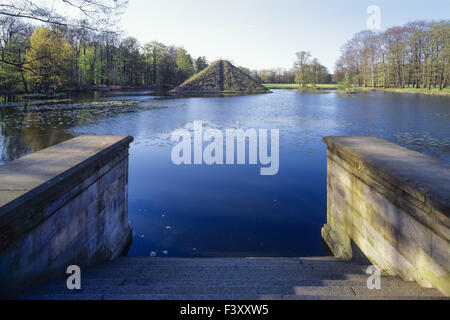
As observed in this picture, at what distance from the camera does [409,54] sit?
6019cm

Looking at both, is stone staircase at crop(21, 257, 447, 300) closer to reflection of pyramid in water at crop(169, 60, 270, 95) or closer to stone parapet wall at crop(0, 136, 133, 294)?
stone parapet wall at crop(0, 136, 133, 294)

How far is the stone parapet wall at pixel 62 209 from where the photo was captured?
2.46 meters

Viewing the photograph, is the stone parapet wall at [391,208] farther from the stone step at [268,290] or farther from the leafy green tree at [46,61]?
the leafy green tree at [46,61]

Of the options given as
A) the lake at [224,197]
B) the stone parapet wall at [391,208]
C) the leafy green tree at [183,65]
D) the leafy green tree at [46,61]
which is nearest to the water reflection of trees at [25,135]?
the lake at [224,197]

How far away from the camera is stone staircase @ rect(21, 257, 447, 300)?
2.30 m

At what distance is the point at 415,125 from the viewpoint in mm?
19250

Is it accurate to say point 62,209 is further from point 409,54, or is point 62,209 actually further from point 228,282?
point 409,54

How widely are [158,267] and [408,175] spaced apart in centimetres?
294

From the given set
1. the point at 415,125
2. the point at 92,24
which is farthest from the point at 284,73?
the point at 92,24

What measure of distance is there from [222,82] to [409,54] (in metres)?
41.5

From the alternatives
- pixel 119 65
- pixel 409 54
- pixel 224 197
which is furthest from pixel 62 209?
pixel 119 65

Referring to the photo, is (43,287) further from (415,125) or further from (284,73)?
(284,73)

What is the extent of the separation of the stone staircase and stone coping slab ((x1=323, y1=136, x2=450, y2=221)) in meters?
0.75
